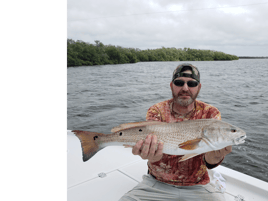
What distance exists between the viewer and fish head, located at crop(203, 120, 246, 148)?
186 centimetres

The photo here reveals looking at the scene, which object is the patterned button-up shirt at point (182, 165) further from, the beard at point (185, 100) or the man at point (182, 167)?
the beard at point (185, 100)

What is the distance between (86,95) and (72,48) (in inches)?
1008

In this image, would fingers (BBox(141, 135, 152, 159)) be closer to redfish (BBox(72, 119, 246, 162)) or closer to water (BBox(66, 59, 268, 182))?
redfish (BBox(72, 119, 246, 162))

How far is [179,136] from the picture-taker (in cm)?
202

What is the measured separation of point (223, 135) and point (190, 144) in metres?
0.30

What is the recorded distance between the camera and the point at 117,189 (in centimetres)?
319

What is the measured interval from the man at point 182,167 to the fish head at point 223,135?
49cm

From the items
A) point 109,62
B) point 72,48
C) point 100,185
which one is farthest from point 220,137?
point 109,62

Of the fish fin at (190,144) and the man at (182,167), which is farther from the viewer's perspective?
the man at (182,167)

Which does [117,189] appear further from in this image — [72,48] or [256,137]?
[72,48]

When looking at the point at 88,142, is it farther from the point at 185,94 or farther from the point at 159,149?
the point at 185,94

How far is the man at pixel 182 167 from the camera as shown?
2.45m

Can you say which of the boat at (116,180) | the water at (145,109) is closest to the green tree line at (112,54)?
the water at (145,109)

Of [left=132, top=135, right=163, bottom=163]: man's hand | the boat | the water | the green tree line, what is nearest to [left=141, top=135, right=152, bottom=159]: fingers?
[left=132, top=135, right=163, bottom=163]: man's hand
